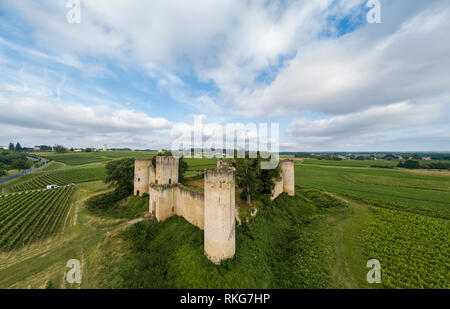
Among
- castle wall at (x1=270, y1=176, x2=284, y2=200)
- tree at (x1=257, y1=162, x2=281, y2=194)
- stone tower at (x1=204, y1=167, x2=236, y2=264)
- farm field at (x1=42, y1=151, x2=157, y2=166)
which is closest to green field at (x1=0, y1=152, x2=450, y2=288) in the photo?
stone tower at (x1=204, y1=167, x2=236, y2=264)

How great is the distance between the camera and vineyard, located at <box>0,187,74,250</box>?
15616mm

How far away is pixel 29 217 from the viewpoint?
20.1 meters

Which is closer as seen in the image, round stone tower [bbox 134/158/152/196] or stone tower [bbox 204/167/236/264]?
stone tower [bbox 204/167/236/264]

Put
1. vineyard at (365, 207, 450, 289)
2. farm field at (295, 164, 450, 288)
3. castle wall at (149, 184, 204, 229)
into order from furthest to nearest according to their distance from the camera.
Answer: castle wall at (149, 184, 204, 229), farm field at (295, 164, 450, 288), vineyard at (365, 207, 450, 289)

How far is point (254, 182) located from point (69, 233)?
20943mm

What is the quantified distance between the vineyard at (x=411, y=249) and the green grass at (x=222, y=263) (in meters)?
3.68

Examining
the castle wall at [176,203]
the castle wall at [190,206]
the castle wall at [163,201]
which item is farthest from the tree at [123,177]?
the castle wall at [190,206]

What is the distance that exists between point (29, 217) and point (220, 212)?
2812cm

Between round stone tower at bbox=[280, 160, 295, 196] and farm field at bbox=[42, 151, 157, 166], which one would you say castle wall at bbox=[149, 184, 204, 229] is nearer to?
round stone tower at bbox=[280, 160, 295, 196]

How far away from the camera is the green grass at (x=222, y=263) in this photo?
1023 centimetres

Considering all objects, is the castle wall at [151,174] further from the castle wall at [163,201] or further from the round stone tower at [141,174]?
the castle wall at [163,201]

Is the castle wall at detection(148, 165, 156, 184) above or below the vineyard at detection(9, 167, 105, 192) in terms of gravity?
above

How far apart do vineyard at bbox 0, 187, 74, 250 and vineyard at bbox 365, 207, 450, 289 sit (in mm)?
32350
